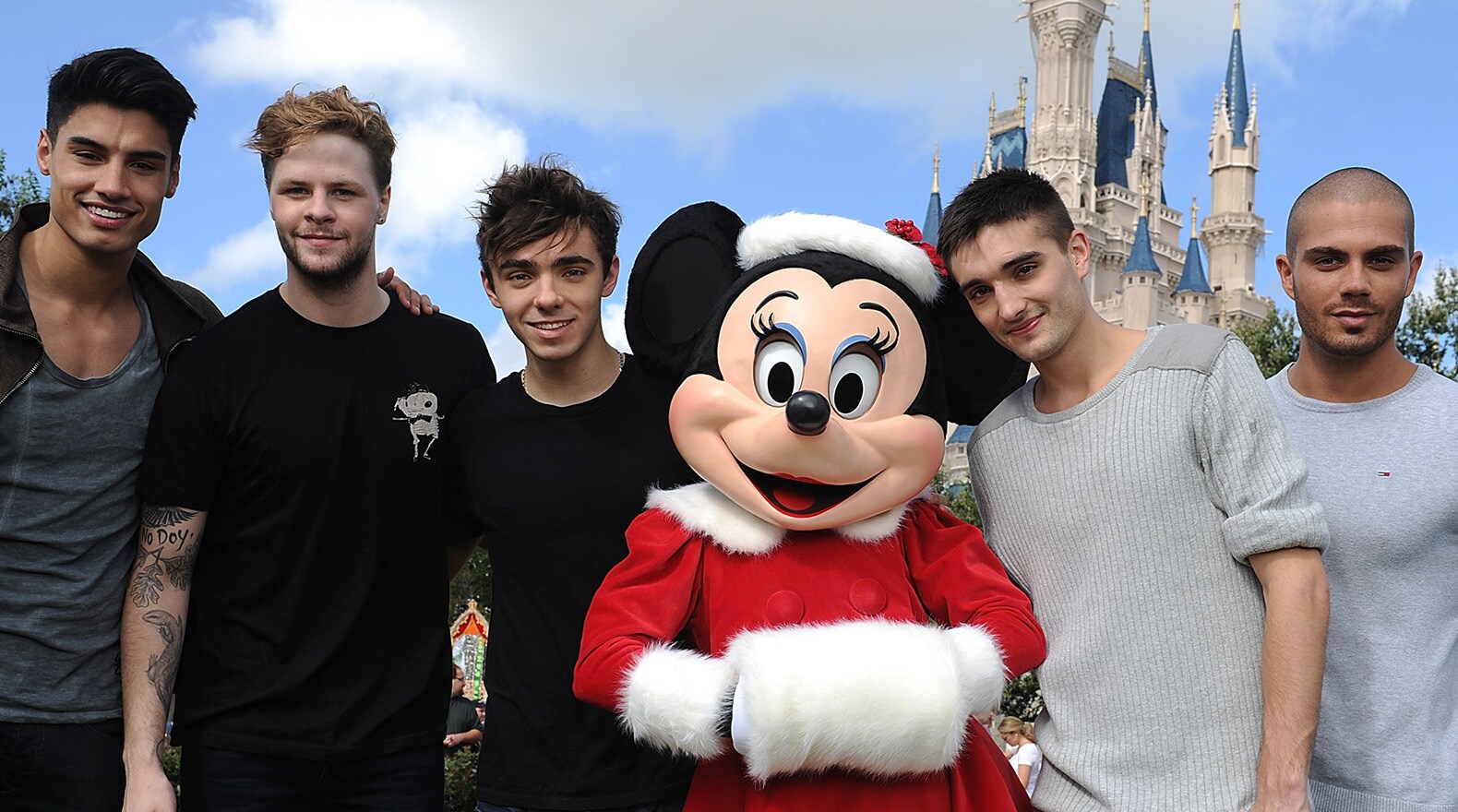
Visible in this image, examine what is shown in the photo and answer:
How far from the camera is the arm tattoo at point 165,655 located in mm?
3775

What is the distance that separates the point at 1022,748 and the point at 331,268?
8.02 meters

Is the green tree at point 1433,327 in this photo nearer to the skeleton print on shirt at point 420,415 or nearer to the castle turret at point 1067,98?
the skeleton print on shirt at point 420,415

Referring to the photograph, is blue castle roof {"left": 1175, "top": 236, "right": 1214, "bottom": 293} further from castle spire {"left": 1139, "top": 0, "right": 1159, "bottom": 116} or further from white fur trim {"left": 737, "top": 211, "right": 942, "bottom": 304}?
white fur trim {"left": 737, "top": 211, "right": 942, "bottom": 304}

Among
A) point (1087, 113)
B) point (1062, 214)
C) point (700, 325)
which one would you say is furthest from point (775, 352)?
point (1087, 113)

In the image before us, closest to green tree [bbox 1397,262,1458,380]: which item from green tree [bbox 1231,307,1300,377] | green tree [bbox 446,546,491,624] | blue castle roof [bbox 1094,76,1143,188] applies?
green tree [bbox 1231,307,1300,377]

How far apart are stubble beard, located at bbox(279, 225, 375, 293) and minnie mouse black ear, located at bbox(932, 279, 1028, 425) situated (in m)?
1.78

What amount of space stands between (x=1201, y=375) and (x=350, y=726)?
260 centimetres

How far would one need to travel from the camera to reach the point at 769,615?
335 cm

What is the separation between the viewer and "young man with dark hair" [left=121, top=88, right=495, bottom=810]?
379cm

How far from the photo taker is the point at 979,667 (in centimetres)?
327

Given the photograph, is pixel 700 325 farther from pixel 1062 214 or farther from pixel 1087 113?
pixel 1087 113

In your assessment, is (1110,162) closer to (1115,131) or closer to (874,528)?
→ (1115,131)

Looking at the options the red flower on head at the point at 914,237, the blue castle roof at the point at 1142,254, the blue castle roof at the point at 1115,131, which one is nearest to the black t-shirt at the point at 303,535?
the red flower on head at the point at 914,237

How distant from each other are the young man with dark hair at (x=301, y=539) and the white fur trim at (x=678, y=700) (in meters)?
1.02
